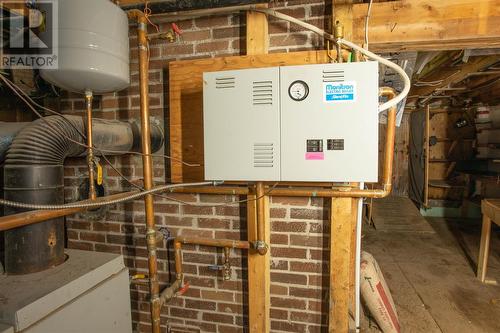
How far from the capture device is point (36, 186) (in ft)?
3.20

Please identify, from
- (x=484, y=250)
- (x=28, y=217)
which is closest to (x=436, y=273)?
(x=484, y=250)

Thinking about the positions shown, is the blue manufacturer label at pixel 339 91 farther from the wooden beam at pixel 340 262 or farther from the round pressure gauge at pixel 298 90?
the wooden beam at pixel 340 262

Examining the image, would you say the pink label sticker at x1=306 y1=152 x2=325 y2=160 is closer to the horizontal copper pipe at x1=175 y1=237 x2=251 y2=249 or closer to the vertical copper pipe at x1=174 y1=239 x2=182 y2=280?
the horizontal copper pipe at x1=175 y1=237 x2=251 y2=249

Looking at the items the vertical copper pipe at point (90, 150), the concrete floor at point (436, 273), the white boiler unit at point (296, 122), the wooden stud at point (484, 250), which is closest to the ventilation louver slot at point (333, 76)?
the white boiler unit at point (296, 122)

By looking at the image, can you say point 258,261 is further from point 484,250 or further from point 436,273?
point 484,250

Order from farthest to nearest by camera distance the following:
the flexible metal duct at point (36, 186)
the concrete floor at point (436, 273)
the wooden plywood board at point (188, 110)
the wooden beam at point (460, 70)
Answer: the wooden beam at point (460, 70) → the concrete floor at point (436, 273) → the wooden plywood board at point (188, 110) → the flexible metal duct at point (36, 186)

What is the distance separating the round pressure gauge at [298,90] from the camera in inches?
41.9

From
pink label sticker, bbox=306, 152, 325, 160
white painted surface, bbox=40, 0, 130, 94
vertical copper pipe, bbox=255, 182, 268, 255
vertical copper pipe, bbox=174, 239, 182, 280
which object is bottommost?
vertical copper pipe, bbox=174, 239, 182, 280

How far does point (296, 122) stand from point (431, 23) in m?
0.82

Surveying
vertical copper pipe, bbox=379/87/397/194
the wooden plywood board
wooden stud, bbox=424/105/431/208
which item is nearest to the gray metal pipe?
the wooden plywood board

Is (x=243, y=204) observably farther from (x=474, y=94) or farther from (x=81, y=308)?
(x=474, y=94)

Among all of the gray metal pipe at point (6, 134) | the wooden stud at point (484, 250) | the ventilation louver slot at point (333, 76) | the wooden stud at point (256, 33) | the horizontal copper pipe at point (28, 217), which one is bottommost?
the wooden stud at point (484, 250)

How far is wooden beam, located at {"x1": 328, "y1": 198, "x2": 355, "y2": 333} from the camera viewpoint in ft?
4.28

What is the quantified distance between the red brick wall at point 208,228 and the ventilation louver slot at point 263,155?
13.8 inches
